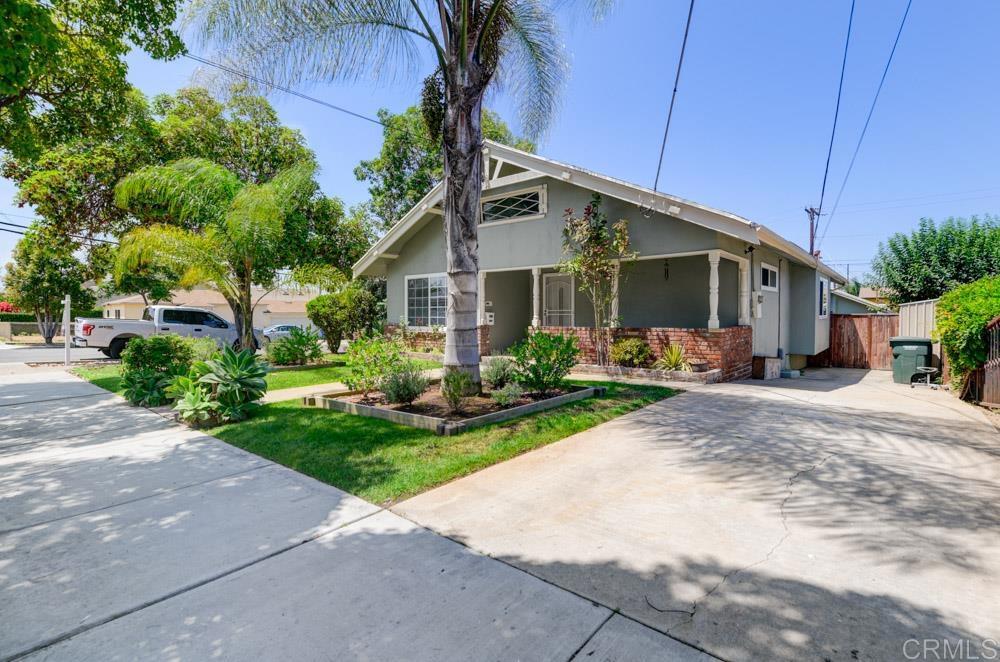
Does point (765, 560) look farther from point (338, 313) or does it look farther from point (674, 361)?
point (338, 313)

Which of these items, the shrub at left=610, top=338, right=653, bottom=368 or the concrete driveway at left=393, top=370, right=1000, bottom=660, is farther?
the shrub at left=610, top=338, right=653, bottom=368

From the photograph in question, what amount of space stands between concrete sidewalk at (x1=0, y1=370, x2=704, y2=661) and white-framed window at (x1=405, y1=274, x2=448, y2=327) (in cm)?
1087

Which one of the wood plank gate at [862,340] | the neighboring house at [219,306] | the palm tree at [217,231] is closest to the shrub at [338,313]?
the palm tree at [217,231]

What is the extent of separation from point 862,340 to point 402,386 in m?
16.0

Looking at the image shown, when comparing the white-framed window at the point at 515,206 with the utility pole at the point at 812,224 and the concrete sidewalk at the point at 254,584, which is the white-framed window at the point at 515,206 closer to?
the concrete sidewalk at the point at 254,584

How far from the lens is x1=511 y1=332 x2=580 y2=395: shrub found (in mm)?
7340

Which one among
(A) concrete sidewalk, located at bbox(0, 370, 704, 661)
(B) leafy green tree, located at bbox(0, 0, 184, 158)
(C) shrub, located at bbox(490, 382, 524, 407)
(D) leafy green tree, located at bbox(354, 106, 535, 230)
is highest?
(D) leafy green tree, located at bbox(354, 106, 535, 230)

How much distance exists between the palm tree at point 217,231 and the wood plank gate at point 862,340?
1799 cm

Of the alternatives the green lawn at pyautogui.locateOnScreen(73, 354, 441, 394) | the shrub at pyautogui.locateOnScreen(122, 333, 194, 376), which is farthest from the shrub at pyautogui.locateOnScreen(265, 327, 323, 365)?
the shrub at pyautogui.locateOnScreen(122, 333, 194, 376)

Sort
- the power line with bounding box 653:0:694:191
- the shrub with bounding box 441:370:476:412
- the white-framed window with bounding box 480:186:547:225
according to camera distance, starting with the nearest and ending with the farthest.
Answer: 1. the shrub with bounding box 441:370:476:412
2. the power line with bounding box 653:0:694:191
3. the white-framed window with bounding box 480:186:547:225

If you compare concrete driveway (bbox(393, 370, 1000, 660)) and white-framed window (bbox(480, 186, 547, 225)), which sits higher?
white-framed window (bbox(480, 186, 547, 225))

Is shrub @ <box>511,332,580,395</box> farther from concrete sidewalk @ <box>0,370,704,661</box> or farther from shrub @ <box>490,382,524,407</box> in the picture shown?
concrete sidewalk @ <box>0,370,704,661</box>

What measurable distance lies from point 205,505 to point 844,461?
5809mm

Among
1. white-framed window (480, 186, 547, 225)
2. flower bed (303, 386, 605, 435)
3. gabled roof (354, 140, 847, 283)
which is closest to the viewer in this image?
flower bed (303, 386, 605, 435)
